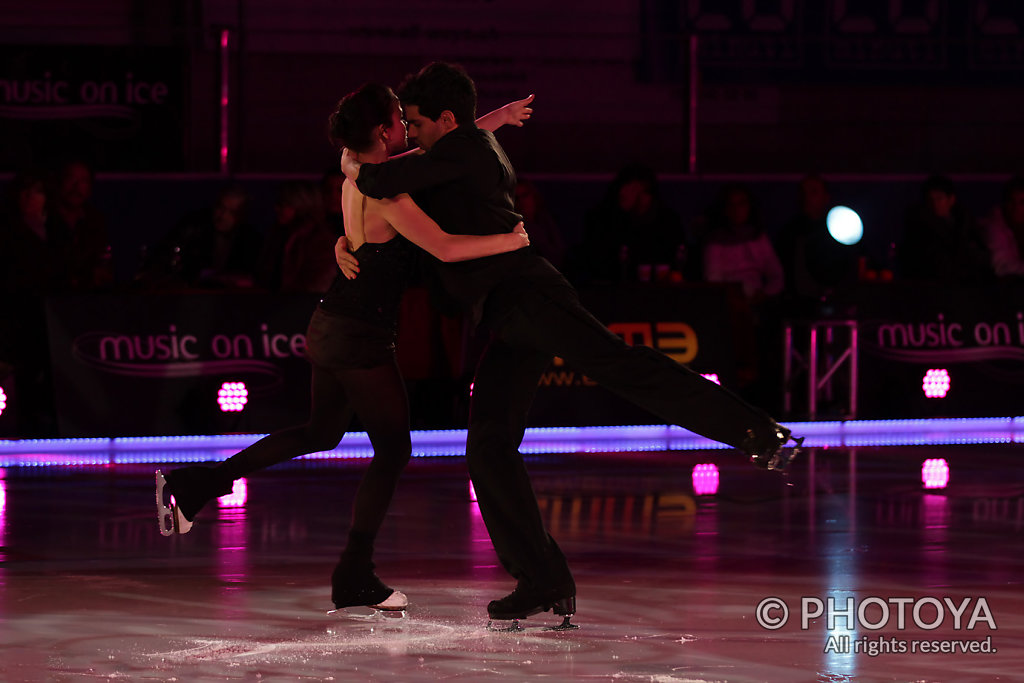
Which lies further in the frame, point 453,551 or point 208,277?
point 208,277

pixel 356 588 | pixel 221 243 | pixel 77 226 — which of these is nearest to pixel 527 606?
pixel 356 588

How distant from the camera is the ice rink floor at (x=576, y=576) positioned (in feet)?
18.5

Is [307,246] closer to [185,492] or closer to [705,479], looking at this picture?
[705,479]

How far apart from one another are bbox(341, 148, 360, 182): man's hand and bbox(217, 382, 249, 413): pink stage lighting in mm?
5286

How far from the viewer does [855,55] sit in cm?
1669

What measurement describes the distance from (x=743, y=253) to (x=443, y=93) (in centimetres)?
706

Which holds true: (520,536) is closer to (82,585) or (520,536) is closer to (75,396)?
(82,585)

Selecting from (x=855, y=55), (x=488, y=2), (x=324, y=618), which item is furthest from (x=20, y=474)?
(x=855, y=55)

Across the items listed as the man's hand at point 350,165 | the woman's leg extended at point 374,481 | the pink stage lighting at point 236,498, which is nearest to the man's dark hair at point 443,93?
the man's hand at point 350,165

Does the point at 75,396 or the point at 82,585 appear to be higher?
the point at 75,396

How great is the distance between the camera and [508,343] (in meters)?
5.88

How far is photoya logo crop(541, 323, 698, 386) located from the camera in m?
11.7

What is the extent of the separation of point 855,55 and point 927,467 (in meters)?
7.34

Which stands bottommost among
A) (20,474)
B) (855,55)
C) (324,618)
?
(324,618)
